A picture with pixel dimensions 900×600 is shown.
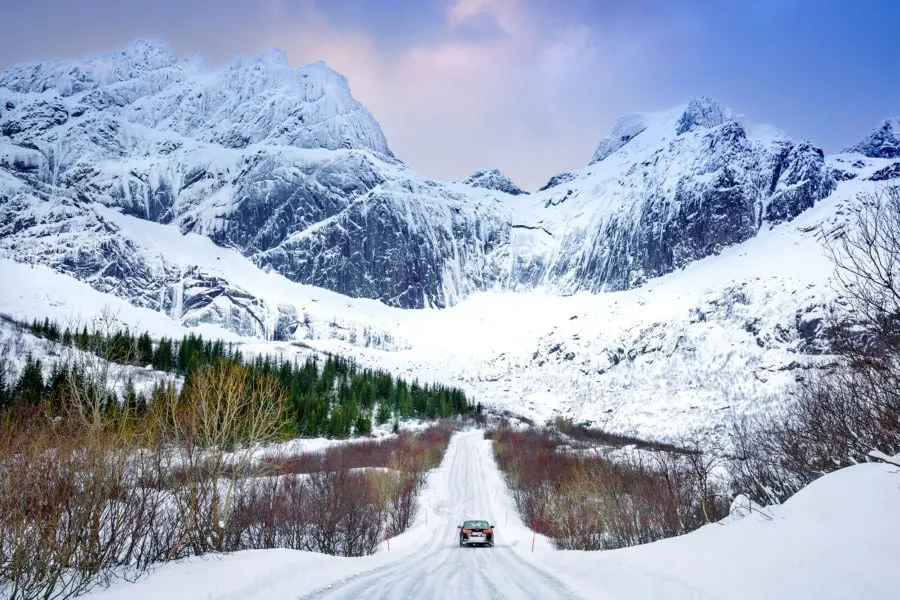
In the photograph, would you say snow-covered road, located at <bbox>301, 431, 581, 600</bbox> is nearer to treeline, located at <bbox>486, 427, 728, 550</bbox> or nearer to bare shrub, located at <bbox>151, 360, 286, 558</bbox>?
treeline, located at <bbox>486, 427, 728, 550</bbox>

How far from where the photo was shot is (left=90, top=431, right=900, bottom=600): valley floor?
7840mm

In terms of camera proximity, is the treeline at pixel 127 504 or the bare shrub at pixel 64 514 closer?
the bare shrub at pixel 64 514

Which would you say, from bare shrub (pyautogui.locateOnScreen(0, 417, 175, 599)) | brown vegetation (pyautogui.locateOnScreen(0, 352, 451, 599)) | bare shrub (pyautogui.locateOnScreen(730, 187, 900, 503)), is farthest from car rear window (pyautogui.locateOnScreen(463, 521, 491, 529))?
bare shrub (pyautogui.locateOnScreen(0, 417, 175, 599))

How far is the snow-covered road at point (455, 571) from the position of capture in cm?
1440

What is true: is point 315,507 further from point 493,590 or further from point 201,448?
point 493,590

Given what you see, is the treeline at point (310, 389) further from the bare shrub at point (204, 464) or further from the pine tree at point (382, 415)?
the bare shrub at point (204, 464)


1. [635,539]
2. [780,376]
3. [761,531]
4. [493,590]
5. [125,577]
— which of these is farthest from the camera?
[780,376]

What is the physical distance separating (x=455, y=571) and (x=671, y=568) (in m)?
10.9

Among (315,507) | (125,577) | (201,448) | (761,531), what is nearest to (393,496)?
(315,507)

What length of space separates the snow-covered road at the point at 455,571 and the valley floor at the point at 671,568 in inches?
2.5

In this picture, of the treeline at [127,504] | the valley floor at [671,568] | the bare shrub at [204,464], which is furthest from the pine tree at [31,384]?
the valley floor at [671,568]

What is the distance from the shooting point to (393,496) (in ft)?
→ 161

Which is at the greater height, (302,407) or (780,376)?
(780,376)

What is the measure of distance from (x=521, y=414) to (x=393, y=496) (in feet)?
462
